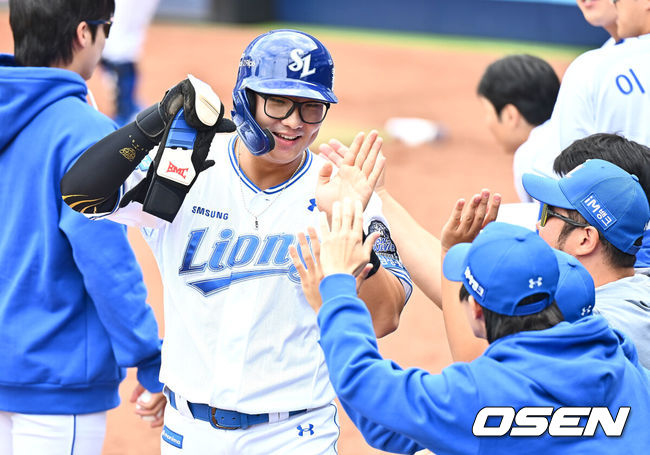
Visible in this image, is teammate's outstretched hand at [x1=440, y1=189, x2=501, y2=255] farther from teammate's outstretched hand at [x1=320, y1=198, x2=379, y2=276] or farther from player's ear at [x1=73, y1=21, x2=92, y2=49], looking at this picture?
player's ear at [x1=73, y1=21, x2=92, y2=49]

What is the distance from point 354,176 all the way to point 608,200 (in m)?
0.80

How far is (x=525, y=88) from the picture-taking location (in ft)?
17.2

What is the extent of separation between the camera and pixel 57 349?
338 cm

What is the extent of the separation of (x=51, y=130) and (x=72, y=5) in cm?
52

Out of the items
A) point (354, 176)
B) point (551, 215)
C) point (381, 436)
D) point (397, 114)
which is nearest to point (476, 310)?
point (381, 436)

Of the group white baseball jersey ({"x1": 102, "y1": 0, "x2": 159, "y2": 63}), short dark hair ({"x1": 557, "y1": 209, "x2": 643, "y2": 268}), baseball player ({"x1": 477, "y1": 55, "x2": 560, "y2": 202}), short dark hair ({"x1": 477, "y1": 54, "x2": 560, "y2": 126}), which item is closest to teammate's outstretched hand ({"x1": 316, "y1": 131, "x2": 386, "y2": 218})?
short dark hair ({"x1": 557, "y1": 209, "x2": 643, "y2": 268})

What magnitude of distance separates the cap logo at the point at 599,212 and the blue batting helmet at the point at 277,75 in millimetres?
885

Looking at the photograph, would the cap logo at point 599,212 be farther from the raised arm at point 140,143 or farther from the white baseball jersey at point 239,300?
the raised arm at point 140,143

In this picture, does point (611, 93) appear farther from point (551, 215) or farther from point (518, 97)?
point (518, 97)

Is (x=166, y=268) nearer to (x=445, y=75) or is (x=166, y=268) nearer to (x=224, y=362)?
(x=224, y=362)

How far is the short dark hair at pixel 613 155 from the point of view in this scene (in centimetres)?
311

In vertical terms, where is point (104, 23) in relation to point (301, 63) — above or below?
below

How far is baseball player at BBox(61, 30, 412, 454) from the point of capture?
301cm

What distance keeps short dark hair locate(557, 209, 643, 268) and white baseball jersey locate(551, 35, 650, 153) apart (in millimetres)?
1113
